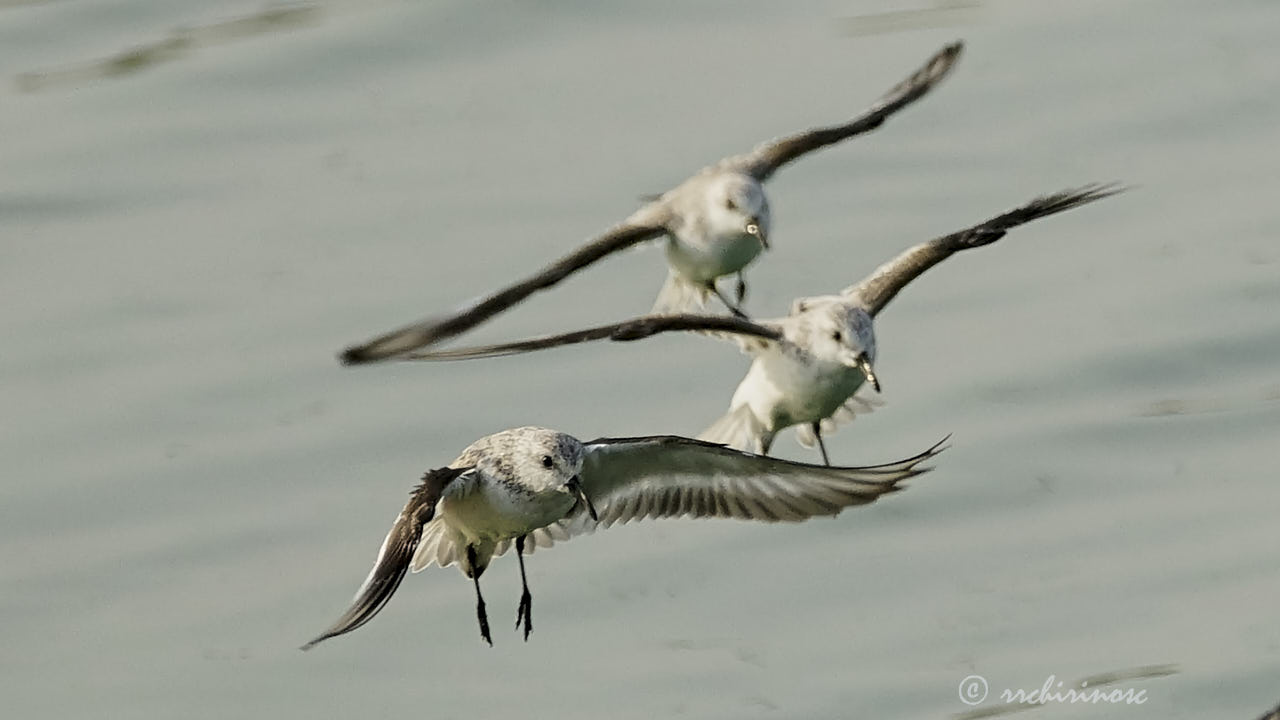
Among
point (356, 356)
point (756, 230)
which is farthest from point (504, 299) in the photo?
point (756, 230)

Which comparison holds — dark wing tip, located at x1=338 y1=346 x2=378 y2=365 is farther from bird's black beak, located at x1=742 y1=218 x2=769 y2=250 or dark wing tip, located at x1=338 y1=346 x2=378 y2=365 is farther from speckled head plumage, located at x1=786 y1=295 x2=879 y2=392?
bird's black beak, located at x1=742 y1=218 x2=769 y2=250

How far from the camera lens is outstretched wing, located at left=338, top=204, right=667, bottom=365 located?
23.2 feet

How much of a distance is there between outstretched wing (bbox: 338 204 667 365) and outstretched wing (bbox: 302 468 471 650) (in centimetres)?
50

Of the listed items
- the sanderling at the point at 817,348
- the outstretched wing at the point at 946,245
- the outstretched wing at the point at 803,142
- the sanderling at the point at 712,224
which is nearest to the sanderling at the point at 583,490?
the sanderling at the point at 817,348

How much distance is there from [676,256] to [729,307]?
303 mm

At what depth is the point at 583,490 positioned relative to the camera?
8812 millimetres

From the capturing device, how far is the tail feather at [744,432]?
31.3 ft


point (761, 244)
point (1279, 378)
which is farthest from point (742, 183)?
point (1279, 378)

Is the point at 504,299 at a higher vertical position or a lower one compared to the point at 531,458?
higher

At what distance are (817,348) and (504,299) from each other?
1.45m

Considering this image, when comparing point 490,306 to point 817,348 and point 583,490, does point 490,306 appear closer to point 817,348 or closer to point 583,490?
point 583,490

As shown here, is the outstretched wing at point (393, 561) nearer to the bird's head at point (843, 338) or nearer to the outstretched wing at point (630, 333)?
the outstretched wing at point (630, 333)

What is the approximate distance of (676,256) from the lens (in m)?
10.2

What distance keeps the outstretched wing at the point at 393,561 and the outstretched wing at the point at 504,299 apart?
0.50m
